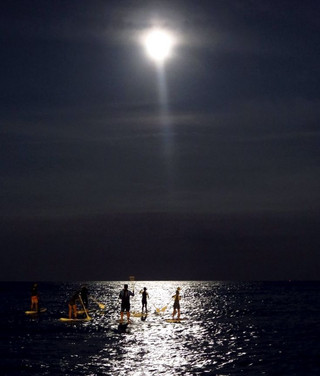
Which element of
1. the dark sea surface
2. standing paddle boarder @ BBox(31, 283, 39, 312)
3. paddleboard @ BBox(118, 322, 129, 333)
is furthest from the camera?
standing paddle boarder @ BBox(31, 283, 39, 312)

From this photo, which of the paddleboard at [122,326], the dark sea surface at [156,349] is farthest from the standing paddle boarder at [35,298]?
the paddleboard at [122,326]

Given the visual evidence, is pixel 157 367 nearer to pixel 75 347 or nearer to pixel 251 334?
pixel 75 347

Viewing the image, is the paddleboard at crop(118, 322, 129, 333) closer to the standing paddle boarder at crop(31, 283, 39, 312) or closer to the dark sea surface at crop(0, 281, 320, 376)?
the dark sea surface at crop(0, 281, 320, 376)

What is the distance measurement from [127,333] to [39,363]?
12639 mm

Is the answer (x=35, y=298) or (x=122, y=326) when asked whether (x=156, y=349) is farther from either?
(x=35, y=298)

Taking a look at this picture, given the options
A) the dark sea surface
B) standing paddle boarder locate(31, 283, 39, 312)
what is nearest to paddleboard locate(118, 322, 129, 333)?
the dark sea surface

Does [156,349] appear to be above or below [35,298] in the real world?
below

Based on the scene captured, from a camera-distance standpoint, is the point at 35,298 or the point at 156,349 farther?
the point at 35,298

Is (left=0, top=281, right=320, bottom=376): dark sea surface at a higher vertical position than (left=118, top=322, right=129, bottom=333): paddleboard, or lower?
lower

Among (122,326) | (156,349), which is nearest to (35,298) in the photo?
(122,326)

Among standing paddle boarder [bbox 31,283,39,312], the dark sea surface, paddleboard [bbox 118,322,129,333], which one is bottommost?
the dark sea surface

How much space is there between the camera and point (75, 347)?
32344 mm

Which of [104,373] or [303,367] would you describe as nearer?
[104,373]

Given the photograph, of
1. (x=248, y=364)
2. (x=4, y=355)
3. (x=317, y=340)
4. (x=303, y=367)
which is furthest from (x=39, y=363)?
(x=317, y=340)
